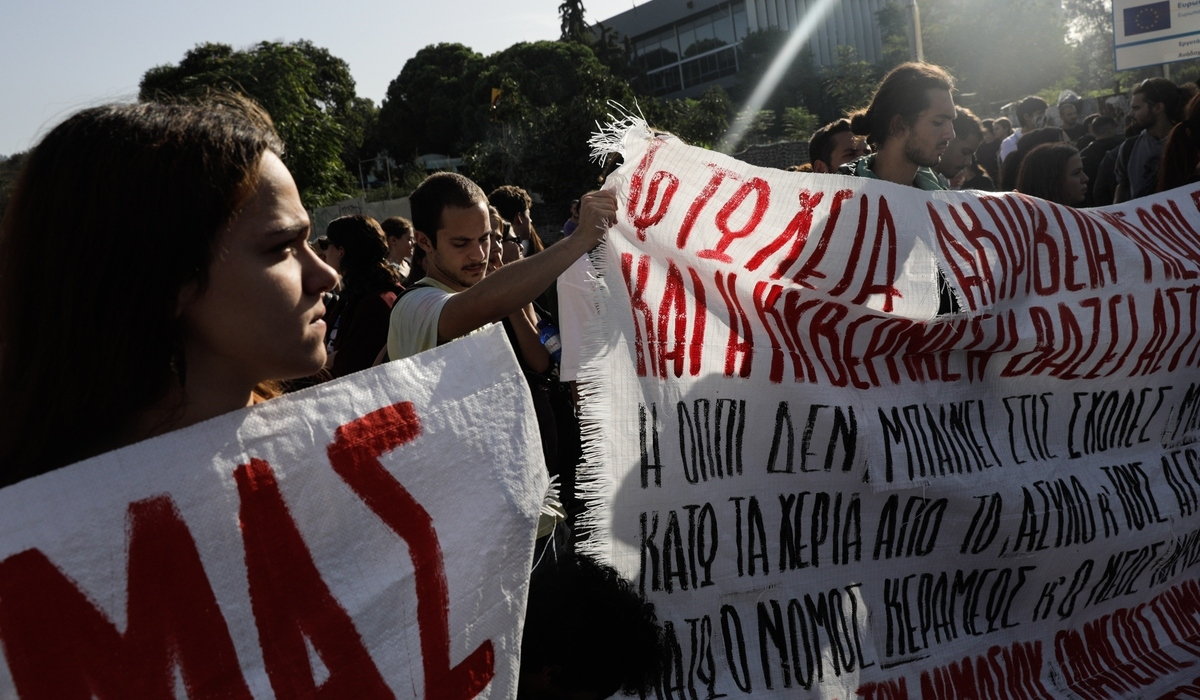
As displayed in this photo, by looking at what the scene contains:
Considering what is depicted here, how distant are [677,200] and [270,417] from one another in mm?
1478

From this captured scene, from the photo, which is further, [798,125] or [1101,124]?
[798,125]

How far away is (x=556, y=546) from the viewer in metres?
2.68

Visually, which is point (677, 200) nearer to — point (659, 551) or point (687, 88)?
point (659, 551)

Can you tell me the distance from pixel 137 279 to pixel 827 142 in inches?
188

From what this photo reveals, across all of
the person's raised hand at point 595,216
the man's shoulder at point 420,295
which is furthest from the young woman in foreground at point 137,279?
the man's shoulder at point 420,295

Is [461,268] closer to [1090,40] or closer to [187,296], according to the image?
[187,296]

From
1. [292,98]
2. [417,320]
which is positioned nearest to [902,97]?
[417,320]

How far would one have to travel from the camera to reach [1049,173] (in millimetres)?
5078

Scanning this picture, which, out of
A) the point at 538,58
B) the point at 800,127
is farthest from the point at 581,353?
the point at 538,58

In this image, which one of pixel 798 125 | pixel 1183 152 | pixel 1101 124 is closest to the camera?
pixel 1183 152

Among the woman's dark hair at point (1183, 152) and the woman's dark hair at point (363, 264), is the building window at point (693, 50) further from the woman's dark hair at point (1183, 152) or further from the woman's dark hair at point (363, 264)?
the woman's dark hair at point (363, 264)

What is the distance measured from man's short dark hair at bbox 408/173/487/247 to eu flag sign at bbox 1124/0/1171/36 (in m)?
16.1

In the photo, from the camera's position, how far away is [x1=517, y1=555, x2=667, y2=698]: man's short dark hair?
2.15 m

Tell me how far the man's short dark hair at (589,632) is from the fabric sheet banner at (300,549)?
562 mm
